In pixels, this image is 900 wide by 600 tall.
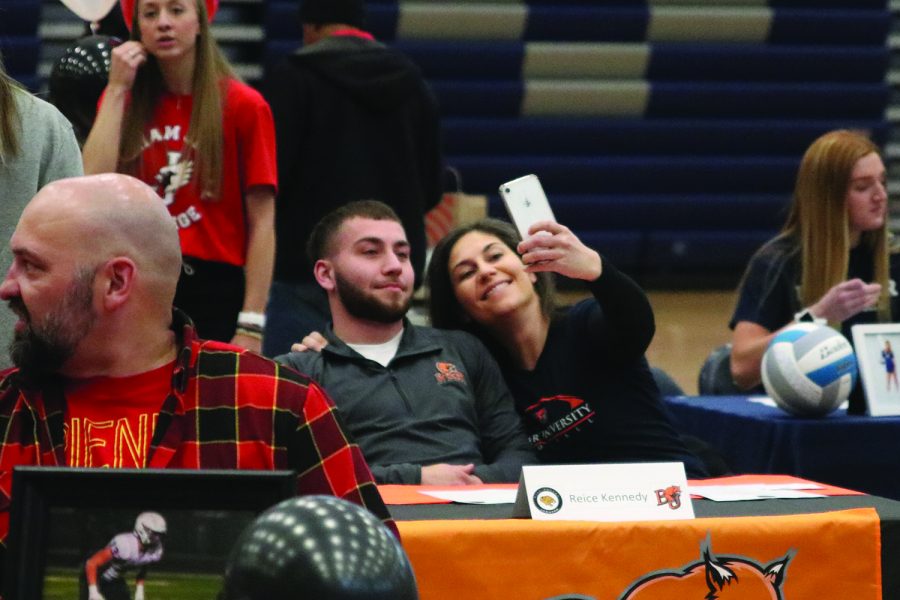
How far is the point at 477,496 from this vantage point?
265 cm

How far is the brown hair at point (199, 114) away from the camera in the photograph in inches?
142

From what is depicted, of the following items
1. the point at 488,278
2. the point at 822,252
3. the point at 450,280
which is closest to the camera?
the point at 488,278

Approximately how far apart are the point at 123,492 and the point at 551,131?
8180mm

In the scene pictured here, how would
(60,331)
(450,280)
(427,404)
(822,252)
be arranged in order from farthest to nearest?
1. (822,252)
2. (450,280)
3. (427,404)
4. (60,331)

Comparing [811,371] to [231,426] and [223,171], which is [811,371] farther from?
[231,426]

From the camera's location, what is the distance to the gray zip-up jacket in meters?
3.18

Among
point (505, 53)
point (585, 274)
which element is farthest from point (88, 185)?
point (505, 53)

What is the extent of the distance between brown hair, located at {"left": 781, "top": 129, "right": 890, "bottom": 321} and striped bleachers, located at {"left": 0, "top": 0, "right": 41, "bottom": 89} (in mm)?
Answer: 5244

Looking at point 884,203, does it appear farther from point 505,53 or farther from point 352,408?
point 505,53

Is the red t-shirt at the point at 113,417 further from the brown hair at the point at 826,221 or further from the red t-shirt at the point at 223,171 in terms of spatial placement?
the brown hair at the point at 826,221

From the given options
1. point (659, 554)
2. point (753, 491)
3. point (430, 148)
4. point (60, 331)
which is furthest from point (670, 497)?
point (430, 148)

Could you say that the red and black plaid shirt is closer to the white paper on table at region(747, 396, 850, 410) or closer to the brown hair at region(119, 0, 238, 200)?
the brown hair at region(119, 0, 238, 200)

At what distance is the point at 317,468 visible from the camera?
6.45 ft

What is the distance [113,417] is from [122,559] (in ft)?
1.43
